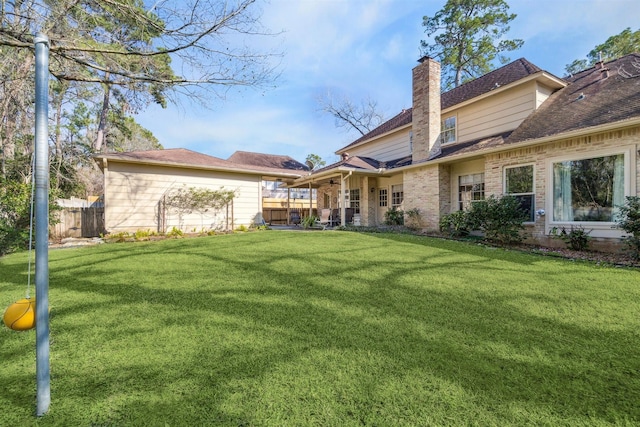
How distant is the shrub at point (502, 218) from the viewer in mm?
7613

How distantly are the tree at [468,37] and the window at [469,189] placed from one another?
48.1 feet

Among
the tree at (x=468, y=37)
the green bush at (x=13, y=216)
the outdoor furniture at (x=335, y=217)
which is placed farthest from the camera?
the tree at (x=468, y=37)

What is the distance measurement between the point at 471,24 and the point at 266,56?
2065 centimetres

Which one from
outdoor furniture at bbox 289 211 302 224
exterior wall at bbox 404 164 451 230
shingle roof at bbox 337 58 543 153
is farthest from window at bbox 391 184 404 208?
outdoor furniture at bbox 289 211 302 224

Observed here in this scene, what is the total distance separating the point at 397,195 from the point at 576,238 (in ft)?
23.7

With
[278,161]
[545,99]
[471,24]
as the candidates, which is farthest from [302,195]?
[545,99]

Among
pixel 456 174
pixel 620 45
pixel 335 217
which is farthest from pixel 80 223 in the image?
pixel 620 45

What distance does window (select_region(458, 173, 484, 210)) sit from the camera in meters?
9.98

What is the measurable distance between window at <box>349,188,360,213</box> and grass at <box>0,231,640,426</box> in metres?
10.4

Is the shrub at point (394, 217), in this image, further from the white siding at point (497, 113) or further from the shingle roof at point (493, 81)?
the shingle roof at point (493, 81)

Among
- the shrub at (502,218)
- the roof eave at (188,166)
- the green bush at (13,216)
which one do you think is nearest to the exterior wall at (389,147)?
the roof eave at (188,166)

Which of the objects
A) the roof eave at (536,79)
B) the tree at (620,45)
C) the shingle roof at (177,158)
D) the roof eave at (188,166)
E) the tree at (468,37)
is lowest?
the roof eave at (188,166)

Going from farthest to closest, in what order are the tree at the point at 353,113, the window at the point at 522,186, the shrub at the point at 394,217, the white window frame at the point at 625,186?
the tree at the point at 353,113
the shrub at the point at 394,217
the window at the point at 522,186
the white window frame at the point at 625,186

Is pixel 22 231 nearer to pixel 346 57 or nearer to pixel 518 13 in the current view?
pixel 346 57
